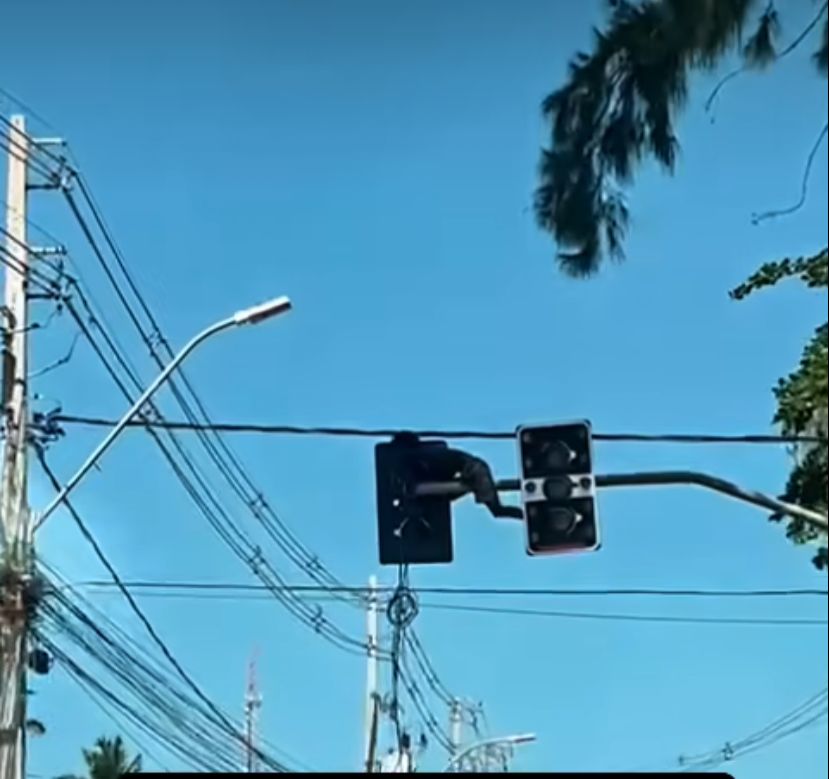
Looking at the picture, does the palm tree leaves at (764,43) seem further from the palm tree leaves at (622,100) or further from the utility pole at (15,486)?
the utility pole at (15,486)

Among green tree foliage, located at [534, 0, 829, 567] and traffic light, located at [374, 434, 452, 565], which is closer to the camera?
green tree foliage, located at [534, 0, 829, 567]

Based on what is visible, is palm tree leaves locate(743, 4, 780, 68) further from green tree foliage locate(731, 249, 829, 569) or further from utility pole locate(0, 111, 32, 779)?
utility pole locate(0, 111, 32, 779)

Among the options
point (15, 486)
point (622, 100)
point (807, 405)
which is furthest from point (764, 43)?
point (15, 486)

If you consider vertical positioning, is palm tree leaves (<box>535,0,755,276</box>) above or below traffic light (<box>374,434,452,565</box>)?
above

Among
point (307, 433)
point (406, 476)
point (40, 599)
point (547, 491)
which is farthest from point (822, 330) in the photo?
point (40, 599)

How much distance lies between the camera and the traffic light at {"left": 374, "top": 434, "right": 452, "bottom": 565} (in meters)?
9.92

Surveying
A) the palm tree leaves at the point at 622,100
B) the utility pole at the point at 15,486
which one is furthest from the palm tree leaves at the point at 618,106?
the utility pole at the point at 15,486

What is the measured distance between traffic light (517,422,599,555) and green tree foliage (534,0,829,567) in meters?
1.81

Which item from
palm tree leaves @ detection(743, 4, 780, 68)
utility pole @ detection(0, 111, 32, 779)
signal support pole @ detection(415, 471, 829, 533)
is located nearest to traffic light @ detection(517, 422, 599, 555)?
signal support pole @ detection(415, 471, 829, 533)

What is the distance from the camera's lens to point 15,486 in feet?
47.4

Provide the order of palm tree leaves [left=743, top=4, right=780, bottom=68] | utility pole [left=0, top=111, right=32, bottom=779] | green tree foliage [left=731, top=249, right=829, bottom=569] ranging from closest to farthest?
palm tree leaves [left=743, top=4, right=780, bottom=68]
green tree foliage [left=731, top=249, right=829, bottom=569]
utility pole [left=0, top=111, right=32, bottom=779]

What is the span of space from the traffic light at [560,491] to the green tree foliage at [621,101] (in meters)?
1.81

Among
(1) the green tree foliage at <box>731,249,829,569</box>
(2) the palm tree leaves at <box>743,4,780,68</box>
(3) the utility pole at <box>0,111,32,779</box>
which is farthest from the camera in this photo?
Result: (3) the utility pole at <box>0,111,32,779</box>

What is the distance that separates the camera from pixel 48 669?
50.2 feet
